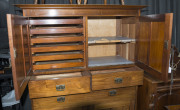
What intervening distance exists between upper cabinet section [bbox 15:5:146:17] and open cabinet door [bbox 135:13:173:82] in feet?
0.82

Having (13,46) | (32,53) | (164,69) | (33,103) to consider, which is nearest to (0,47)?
(32,53)

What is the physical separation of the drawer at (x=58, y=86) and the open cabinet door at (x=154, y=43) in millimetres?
622

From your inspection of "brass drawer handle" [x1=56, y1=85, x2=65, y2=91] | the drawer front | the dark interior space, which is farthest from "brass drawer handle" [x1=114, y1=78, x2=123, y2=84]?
the dark interior space

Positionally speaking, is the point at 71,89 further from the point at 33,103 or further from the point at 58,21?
the point at 58,21

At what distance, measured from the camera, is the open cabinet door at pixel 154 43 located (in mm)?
1286

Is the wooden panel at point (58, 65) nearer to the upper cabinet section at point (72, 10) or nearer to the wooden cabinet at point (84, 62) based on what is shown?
the wooden cabinet at point (84, 62)

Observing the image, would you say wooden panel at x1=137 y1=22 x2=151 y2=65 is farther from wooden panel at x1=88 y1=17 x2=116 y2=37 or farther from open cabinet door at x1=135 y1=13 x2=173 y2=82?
wooden panel at x1=88 y1=17 x2=116 y2=37

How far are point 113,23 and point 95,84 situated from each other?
951 millimetres

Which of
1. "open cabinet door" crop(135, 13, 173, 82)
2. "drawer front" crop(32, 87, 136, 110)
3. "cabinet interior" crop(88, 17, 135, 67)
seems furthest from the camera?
"cabinet interior" crop(88, 17, 135, 67)

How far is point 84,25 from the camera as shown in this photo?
5.10ft

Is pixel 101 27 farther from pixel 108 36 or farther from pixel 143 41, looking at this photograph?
pixel 143 41

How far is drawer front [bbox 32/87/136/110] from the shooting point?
1.54m

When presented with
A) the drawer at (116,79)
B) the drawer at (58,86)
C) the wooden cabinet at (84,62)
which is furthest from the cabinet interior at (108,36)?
the drawer at (58,86)

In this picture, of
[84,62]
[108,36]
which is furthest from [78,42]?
[108,36]
